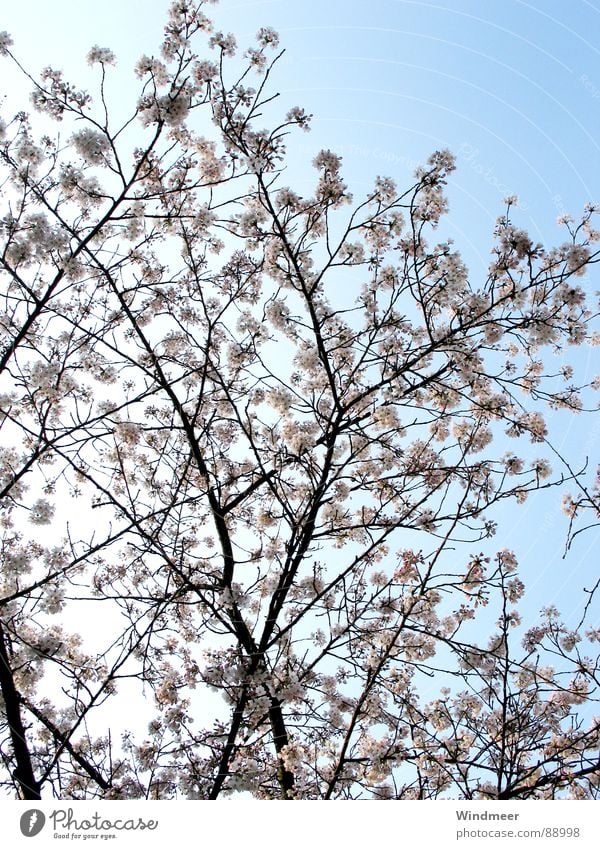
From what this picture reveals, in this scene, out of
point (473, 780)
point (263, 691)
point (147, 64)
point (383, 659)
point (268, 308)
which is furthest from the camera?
point (268, 308)

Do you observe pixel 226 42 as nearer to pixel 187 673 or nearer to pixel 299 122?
pixel 299 122

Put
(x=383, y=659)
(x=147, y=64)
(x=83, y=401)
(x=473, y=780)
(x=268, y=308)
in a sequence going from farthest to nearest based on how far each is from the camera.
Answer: (x=83, y=401) < (x=268, y=308) < (x=147, y=64) < (x=473, y=780) < (x=383, y=659)

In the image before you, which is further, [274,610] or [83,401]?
[83,401]

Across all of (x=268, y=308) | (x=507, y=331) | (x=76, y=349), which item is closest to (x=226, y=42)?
(x=268, y=308)

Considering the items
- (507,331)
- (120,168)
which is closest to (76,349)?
(120,168)

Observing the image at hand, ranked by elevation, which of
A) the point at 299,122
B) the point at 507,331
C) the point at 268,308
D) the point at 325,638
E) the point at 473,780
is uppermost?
the point at 299,122

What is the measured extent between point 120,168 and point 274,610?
3.96 m

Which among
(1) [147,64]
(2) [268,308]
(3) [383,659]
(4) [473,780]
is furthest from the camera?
(2) [268,308]

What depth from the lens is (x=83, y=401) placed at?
6.91m

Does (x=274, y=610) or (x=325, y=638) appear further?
(x=325, y=638)

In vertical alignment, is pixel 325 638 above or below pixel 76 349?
below

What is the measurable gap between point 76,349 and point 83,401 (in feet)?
1.78

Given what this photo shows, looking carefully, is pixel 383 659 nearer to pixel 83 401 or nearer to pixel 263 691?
pixel 263 691

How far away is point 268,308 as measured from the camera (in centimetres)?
640
